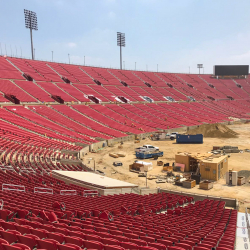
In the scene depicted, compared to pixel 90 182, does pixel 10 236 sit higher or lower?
higher

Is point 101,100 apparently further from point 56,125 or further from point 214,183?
A: point 214,183

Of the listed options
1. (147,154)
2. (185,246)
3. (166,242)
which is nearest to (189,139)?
(147,154)

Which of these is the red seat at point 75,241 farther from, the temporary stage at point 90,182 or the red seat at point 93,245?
Result: the temporary stage at point 90,182

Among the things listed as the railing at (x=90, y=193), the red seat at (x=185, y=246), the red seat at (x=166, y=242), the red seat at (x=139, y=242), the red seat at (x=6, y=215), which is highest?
the red seat at (x=6, y=215)

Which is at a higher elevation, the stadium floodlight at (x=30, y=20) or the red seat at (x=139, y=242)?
the stadium floodlight at (x=30, y=20)

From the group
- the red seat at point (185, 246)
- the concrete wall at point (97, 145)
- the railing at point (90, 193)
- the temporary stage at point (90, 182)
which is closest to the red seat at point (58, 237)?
the red seat at point (185, 246)

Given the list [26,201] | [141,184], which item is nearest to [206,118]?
[141,184]

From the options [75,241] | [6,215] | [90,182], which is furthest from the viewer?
[90,182]

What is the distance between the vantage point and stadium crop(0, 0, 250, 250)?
930cm

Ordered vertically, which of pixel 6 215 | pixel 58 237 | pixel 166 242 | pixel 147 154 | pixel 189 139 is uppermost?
pixel 58 237

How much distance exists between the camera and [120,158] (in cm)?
3881

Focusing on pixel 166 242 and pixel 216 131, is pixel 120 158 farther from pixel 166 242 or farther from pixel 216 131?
pixel 166 242

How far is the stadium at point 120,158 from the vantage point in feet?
30.5

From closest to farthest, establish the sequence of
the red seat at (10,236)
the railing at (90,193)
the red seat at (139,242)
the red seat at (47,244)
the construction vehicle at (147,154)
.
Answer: the red seat at (47,244) < the red seat at (10,236) < the red seat at (139,242) < the railing at (90,193) < the construction vehicle at (147,154)
